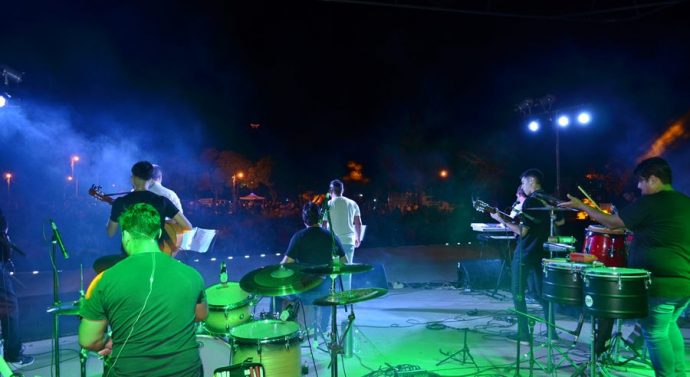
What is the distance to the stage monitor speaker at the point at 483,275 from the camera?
9570 mm

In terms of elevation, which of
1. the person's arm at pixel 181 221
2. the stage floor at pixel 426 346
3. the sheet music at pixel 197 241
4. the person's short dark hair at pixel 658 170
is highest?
the person's short dark hair at pixel 658 170

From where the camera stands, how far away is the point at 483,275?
31.6ft

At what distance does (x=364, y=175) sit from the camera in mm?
38844

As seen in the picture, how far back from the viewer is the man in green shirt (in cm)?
251

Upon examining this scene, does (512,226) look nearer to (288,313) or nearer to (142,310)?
(288,313)

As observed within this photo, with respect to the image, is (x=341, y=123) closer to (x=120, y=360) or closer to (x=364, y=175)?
(x=364, y=175)

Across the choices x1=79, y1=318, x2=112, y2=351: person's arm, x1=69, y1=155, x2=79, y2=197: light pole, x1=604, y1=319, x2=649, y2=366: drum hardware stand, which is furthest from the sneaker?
x1=69, y1=155, x2=79, y2=197: light pole

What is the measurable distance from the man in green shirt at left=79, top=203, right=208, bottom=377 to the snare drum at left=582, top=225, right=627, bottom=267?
6156 mm

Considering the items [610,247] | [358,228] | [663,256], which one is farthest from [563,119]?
[663,256]

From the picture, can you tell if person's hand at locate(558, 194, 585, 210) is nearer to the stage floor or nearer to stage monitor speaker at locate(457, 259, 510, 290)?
the stage floor

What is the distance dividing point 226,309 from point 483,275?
22.2 ft

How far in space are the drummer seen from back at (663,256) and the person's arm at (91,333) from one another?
428 cm

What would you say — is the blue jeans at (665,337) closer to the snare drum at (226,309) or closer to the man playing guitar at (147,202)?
the snare drum at (226,309)

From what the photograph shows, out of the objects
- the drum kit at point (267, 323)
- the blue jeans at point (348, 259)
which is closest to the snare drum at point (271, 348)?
the drum kit at point (267, 323)
